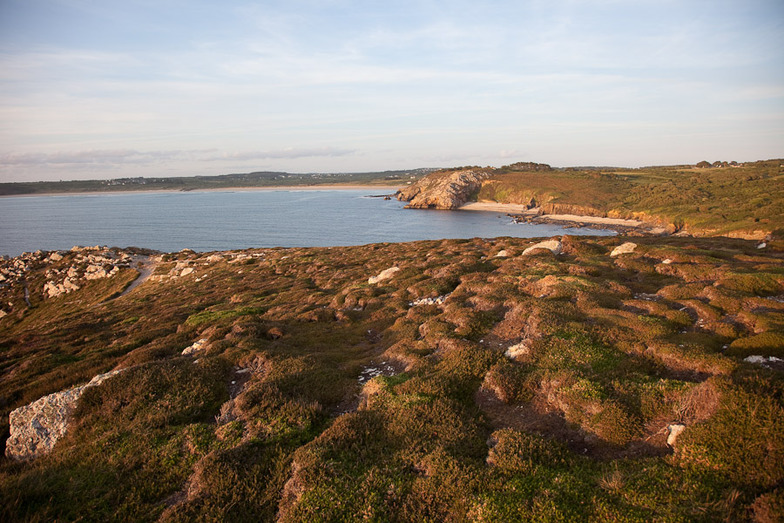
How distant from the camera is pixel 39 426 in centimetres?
1147

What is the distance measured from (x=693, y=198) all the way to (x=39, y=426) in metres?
178

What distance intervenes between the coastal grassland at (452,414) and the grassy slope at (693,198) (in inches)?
4068

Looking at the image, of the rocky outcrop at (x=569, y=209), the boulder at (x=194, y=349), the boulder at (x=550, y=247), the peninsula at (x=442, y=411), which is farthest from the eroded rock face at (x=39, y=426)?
the rocky outcrop at (x=569, y=209)

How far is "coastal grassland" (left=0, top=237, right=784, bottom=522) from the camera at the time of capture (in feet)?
24.3

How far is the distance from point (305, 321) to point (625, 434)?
17042mm

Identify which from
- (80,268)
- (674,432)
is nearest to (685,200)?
(674,432)

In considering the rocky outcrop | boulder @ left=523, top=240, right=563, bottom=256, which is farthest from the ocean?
boulder @ left=523, top=240, right=563, bottom=256

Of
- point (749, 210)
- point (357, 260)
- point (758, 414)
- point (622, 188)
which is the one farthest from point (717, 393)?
point (622, 188)

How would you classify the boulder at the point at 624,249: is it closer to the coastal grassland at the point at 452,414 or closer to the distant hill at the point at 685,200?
the coastal grassland at the point at 452,414

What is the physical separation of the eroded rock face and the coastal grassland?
19.8 inches

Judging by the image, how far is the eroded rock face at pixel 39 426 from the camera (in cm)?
1101

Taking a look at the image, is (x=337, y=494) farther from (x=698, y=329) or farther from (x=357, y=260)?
A: (x=357, y=260)

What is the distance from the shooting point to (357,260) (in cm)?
4862

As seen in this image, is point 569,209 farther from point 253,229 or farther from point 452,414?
point 452,414
